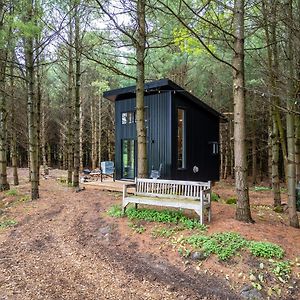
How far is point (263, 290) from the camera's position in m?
3.94

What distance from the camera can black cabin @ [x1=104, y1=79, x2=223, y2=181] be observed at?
11.2 m

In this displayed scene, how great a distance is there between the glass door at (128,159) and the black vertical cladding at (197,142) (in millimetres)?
2084

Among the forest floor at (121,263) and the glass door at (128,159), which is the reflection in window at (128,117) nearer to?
the glass door at (128,159)

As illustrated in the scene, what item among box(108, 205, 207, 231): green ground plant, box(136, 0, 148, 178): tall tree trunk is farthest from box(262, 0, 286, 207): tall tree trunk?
box(108, 205, 207, 231): green ground plant

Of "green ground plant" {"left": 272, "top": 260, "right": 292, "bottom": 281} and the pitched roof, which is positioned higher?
the pitched roof

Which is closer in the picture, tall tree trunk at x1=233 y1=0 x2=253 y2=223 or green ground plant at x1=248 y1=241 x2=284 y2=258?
green ground plant at x1=248 y1=241 x2=284 y2=258

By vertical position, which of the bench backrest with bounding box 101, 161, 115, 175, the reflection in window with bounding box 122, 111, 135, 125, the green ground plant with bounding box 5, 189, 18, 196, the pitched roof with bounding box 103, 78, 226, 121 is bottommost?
the green ground plant with bounding box 5, 189, 18, 196

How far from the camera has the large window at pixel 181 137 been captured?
11727 millimetres

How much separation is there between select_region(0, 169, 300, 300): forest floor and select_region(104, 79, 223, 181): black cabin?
4.56 metres

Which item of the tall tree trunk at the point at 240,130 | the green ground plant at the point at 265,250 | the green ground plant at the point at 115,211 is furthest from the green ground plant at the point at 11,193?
the green ground plant at the point at 265,250

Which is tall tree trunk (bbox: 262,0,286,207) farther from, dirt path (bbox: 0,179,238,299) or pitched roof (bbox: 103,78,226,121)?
dirt path (bbox: 0,179,238,299)

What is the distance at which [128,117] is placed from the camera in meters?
12.8

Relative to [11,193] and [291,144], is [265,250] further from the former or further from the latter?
[11,193]

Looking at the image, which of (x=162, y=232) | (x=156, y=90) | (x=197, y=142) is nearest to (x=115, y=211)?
(x=162, y=232)
